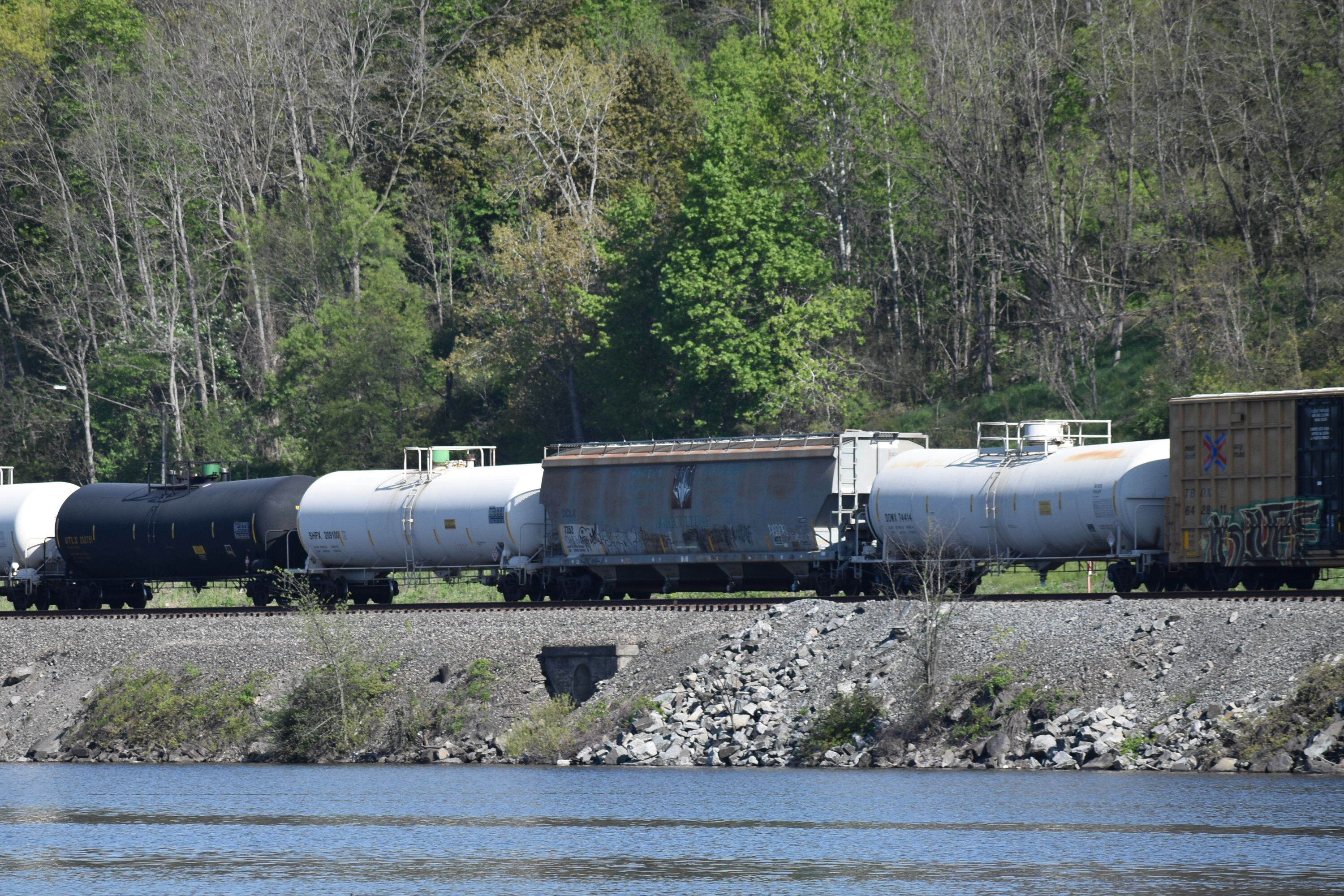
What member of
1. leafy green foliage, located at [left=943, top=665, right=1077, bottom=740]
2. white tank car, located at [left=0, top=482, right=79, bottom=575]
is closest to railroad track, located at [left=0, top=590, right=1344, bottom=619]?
white tank car, located at [left=0, top=482, right=79, bottom=575]

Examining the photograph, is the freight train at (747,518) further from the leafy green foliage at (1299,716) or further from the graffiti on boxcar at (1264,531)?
the leafy green foliage at (1299,716)

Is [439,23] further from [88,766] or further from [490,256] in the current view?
[88,766]

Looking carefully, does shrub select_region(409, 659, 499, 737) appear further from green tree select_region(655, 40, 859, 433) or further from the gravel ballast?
green tree select_region(655, 40, 859, 433)

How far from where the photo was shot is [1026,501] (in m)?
33.2

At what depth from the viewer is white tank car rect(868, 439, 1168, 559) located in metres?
32.2

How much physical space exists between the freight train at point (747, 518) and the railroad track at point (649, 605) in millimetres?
741

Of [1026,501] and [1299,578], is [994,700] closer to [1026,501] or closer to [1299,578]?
[1026,501]

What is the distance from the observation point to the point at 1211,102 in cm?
5472

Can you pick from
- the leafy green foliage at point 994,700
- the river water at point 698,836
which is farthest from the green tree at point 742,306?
the river water at point 698,836

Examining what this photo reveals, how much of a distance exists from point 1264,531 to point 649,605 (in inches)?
522

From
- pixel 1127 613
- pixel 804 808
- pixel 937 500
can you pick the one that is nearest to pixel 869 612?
pixel 937 500

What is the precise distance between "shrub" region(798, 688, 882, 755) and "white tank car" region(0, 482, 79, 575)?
2546 cm

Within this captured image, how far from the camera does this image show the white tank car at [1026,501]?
3225 cm

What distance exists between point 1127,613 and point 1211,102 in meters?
30.4
